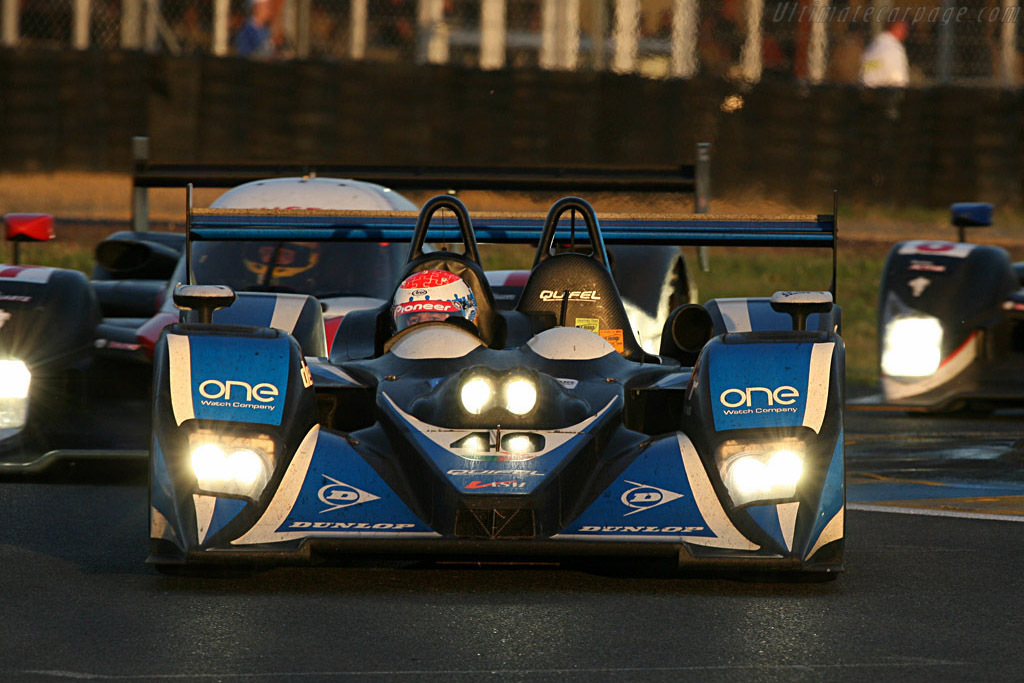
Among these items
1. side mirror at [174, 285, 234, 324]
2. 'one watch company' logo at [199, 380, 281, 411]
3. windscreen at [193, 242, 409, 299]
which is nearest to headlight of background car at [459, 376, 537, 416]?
'one watch company' logo at [199, 380, 281, 411]

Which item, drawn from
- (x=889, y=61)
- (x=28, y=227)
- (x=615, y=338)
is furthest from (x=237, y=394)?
(x=889, y=61)

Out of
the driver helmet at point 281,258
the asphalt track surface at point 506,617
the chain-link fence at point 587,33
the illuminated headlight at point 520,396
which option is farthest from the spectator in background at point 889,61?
the illuminated headlight at point 520,396

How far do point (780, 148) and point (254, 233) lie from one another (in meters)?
10.0

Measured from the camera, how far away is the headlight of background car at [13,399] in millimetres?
8312

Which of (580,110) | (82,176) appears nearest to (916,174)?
(580,110)

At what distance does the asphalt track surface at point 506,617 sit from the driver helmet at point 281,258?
9.65ft

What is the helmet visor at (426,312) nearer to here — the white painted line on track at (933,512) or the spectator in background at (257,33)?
the white painted line on track at (933,512)

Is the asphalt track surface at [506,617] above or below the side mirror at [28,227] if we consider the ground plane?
below

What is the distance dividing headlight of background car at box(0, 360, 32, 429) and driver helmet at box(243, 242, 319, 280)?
6.61 feet

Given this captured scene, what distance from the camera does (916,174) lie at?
57.8ft

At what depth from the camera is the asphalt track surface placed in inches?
199

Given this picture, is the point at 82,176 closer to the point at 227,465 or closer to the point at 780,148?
the point at 780,148

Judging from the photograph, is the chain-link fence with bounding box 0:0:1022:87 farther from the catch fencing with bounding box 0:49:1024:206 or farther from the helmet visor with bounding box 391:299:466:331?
the helmet visor with bounding box 391:299:466:331

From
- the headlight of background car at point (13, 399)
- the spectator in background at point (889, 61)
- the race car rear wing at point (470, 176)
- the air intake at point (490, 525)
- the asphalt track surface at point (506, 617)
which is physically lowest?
the asphalt track surface at point (506, 617)
